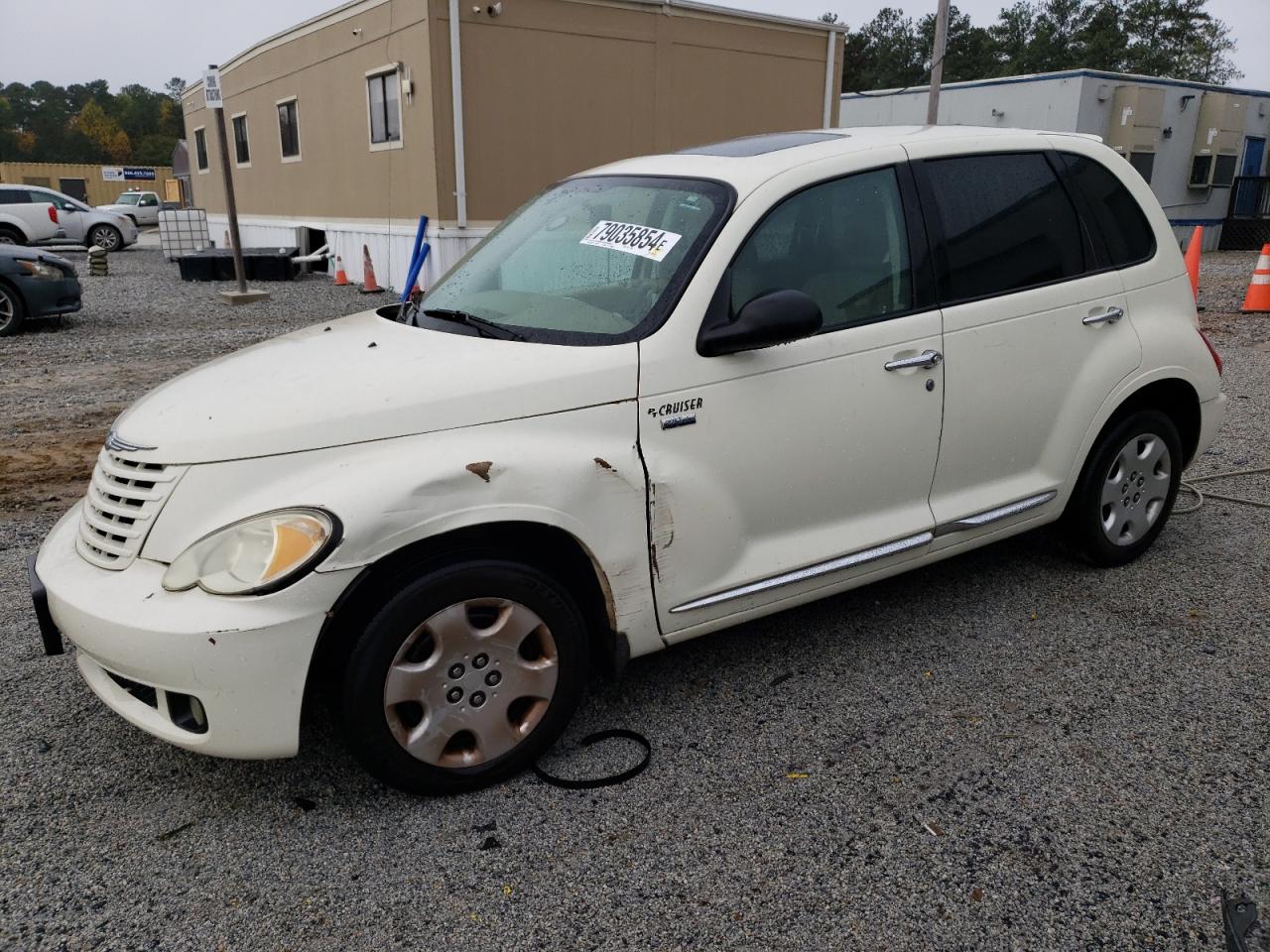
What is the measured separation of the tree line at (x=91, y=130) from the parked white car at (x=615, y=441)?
103507 mm

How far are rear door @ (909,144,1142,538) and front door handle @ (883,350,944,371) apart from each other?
0.21ft

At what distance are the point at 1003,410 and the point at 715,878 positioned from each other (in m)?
2.11

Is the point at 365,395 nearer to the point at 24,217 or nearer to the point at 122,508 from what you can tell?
the point at 122,508

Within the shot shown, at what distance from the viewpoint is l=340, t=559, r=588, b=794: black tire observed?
258cm

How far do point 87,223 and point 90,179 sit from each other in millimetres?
41930

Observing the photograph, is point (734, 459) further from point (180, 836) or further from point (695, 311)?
point (180, 836)

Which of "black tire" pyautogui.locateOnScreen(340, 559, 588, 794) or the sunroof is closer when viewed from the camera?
"black tire" pyautogui.locateOnScreen(340, 559, 588, 794)

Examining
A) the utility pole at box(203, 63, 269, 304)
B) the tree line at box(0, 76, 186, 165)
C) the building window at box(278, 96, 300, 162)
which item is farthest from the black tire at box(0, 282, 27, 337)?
the tree line at box(0, 76, 186, 165)

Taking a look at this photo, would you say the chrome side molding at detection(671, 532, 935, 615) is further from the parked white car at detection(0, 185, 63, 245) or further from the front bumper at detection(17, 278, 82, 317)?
the parked white car at detection(0, 185, 63, 245)

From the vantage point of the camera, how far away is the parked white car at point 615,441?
8.41 feet

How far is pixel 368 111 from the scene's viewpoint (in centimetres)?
1638

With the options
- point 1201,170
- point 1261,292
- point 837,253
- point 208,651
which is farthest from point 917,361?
point 1201,170

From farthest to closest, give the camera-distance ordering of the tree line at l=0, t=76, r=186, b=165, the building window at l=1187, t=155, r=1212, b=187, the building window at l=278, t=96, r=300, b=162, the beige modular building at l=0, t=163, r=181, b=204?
the tree line at l=0, t=76, r=186, b=165, the beige modular building at l=0, t=163, r=181, b=204, the building window at l=1187, t=155, r=1212, b=187, the building window at l=278, t=96, r=300, b=162

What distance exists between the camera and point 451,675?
2.72 metres
